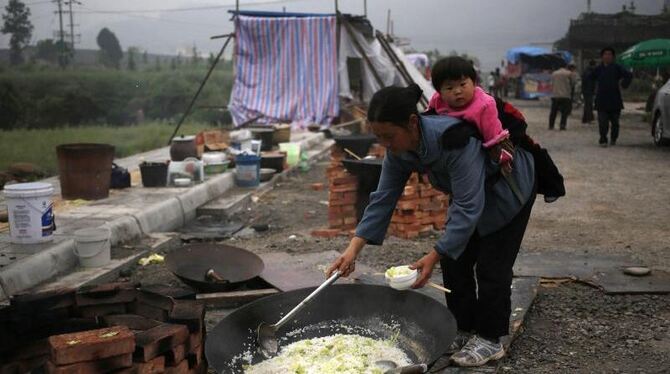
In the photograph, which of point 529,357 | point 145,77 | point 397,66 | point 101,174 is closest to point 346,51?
point 397,66

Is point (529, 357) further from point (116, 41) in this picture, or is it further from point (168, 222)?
point (116, 41)

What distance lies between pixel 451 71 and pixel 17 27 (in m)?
7.59

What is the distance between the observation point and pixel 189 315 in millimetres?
3012

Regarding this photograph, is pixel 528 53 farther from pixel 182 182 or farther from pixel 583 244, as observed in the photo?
pixel 583 244

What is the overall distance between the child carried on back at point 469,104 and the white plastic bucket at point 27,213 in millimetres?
3438

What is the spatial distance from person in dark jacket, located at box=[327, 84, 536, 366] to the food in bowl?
378mm

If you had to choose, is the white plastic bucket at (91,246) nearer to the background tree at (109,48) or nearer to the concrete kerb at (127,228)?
the concrete kerb at (127,228)

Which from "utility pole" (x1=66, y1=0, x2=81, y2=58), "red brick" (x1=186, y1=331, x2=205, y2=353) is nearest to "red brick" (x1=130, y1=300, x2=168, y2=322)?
"red brick" (x1=186, y1=331, x2=205, y2=353)

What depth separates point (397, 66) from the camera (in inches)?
609

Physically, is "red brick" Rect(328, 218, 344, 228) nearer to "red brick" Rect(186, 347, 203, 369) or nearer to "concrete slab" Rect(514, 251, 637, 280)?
"concrete slab" Rect(514, 251, 637, 280)

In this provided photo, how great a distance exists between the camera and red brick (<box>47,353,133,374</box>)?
251 cm

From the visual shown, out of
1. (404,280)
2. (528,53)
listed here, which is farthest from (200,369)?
(528,53)

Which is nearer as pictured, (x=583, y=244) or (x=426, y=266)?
(x=426, y=266)

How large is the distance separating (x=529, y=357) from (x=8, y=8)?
770 centimetres
